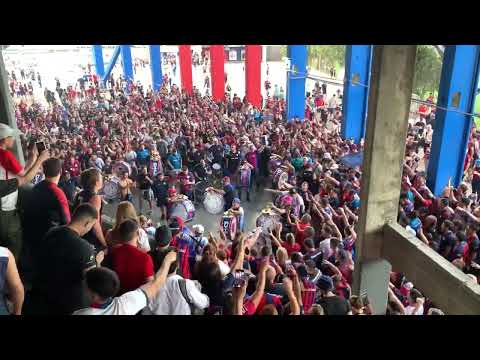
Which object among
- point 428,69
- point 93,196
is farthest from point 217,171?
point 428,69

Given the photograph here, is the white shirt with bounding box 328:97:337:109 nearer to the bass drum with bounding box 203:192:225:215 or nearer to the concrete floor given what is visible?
the concrete floor

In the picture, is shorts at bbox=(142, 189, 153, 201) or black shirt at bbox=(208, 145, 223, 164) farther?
black shirt at bbox=(208, 145, 223, 164)

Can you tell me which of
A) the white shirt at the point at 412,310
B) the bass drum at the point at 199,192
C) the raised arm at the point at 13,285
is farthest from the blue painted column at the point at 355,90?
the raised arm at the point at 13,285

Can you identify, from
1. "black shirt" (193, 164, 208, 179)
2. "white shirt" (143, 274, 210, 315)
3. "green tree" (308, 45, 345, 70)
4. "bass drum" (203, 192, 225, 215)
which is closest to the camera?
"white shirt" (143, 274, 210, 315)

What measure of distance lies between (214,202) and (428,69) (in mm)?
22022

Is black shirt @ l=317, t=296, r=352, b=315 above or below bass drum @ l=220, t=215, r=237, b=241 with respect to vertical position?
above

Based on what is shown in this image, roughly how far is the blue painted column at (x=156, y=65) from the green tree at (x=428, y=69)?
14977 millimetres

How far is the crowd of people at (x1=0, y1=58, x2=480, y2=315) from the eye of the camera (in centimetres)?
305

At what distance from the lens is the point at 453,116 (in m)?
11.3

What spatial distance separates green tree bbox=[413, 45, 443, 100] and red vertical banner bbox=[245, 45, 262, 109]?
10.6 metres

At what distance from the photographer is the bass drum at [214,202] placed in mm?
10367

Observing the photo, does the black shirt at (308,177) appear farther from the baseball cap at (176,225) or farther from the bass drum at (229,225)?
the baseball cap at (176,225)

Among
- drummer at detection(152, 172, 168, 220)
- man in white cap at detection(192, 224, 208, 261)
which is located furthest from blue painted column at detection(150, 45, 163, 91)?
man in white cap at detection(192, 224, 208, 261)
